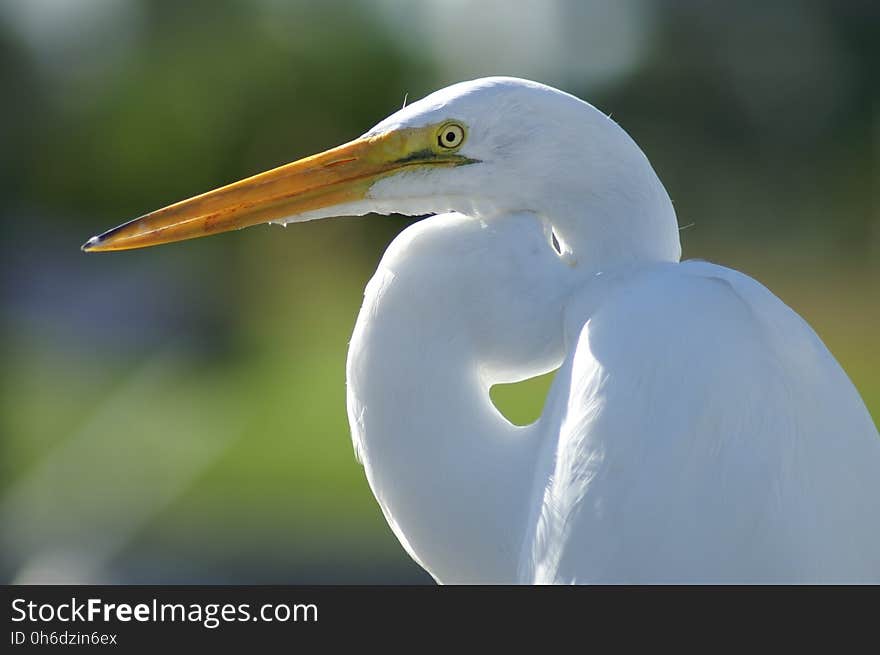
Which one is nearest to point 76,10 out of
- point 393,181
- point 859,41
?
point 859,41

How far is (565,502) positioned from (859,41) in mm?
12879

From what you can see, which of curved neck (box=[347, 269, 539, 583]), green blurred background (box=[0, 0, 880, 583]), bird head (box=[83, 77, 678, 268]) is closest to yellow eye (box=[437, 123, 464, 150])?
bird head (box=[83, 77, 678, 268])

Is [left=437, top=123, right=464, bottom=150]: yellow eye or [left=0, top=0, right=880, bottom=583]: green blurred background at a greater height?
[left=0, top=0, right=880, bottom=583]: green blurred background

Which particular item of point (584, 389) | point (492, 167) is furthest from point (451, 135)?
point (584, 389)

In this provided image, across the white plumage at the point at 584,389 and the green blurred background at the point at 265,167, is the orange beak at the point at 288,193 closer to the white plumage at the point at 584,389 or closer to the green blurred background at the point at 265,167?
the white plumage at the point at 584,389

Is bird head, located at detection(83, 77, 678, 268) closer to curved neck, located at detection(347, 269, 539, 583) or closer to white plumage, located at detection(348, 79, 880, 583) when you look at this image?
white plumage, located at detection(348, 79, 880, 583)

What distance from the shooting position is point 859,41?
12.9m

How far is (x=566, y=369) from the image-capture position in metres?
1.23

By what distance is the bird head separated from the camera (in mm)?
1241

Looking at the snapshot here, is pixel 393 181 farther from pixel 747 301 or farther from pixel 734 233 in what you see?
pixel 734 233

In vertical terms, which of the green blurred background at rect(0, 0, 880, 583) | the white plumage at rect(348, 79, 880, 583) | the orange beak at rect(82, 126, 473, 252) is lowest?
the white plumage at rect(348, 79, 880, 583)

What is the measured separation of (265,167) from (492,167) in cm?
1349

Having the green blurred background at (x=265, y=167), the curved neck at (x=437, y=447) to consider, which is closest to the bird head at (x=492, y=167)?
the curved neck at (x=437, y=447)
